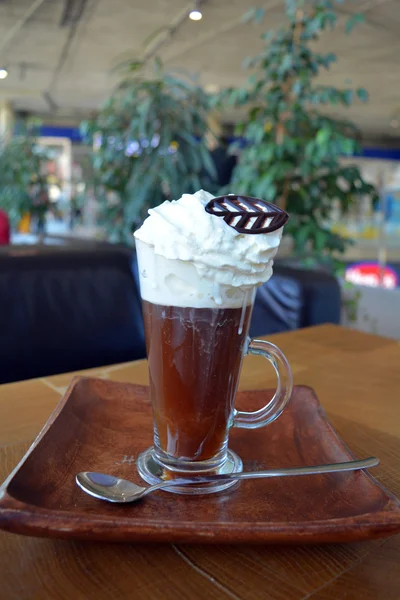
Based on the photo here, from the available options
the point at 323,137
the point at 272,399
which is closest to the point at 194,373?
the point at 272,399

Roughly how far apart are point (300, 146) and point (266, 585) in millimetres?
2393

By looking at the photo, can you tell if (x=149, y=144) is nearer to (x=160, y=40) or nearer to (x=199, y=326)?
(x=199, y=326)

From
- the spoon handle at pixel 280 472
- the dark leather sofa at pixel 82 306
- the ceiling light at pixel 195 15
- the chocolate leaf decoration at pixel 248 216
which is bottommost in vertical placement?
the dark leather sofa at pixel 82 306

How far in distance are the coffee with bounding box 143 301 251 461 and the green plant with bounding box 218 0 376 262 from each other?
6.44 ft

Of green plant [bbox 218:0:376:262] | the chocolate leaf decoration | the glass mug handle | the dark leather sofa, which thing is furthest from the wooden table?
green plant [bbox 218:0:376:262]

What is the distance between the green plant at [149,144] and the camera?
2717 mm

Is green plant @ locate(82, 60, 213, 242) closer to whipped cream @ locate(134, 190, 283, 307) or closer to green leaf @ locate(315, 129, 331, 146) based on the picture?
green leaf @ locate(315, 129, 331, 146)

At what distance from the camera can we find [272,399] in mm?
641

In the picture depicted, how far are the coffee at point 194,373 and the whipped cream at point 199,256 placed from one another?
0.7 inches

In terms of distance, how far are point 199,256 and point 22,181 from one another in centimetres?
450

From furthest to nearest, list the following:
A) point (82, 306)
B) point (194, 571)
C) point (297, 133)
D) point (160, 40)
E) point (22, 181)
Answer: point (160, 40)
point (22, 181)
point (297, 133)
point (82, 306)
point (194, 571)

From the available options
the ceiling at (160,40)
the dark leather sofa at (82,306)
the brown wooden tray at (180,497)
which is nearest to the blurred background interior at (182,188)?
the dark leather sofa at (82,306)

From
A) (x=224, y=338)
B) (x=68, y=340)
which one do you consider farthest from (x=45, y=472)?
(x=68, y=340)

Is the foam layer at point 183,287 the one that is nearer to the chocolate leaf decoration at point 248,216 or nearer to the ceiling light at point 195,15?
the chocolate leaf decoration at point 248,216
